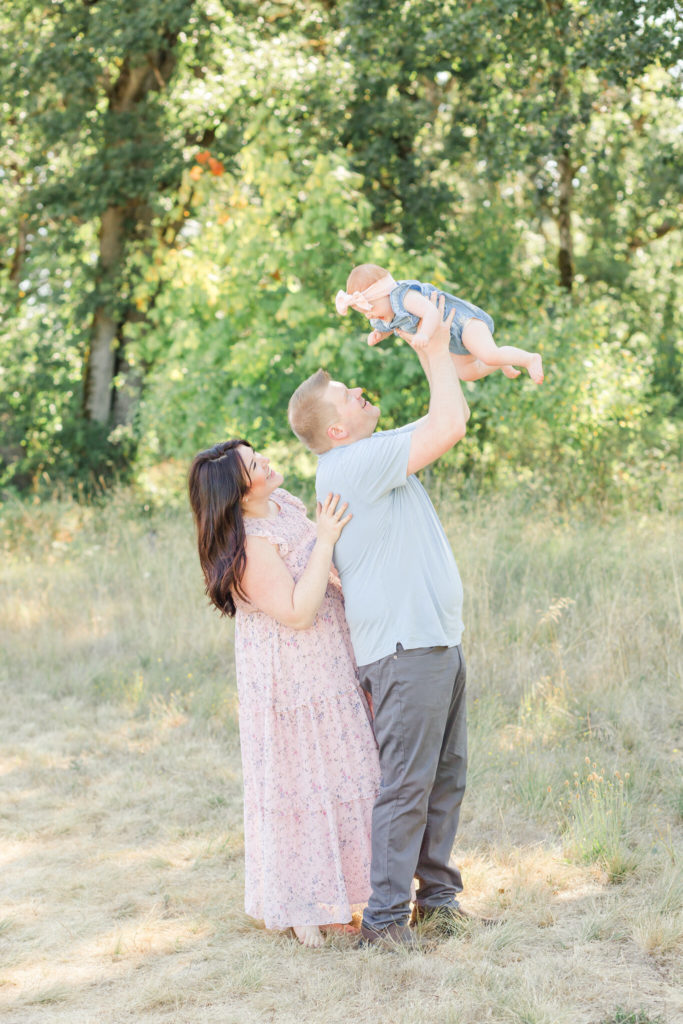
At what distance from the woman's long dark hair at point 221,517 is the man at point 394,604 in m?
0.26

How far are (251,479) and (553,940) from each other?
1.77 meters

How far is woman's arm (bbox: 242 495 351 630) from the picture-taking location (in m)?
3.13

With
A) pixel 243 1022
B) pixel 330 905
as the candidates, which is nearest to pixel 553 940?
pixel 330 905

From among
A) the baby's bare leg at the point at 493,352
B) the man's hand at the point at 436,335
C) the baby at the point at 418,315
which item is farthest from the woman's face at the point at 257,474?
the baby's bare leg at the point at 493,352

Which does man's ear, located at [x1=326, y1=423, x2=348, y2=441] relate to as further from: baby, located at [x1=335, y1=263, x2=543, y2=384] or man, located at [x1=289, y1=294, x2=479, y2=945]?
baby, located at [x1=335, y1=263, x2=543, y2=384]

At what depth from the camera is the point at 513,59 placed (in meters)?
9.41

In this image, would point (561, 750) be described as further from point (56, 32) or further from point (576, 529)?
point (56, 32)

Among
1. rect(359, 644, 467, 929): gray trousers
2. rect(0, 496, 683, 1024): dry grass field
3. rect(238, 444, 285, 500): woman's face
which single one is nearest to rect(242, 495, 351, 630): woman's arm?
rect(238, 444, 285, 500): woman's face

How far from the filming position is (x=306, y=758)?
3361mm

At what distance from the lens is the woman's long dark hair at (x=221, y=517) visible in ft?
10.5

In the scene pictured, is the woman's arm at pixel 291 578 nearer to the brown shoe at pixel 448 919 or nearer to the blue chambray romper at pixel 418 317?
the blue chambray romper at pixel 418 317

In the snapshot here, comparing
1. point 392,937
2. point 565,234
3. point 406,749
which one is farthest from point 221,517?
point 565,234

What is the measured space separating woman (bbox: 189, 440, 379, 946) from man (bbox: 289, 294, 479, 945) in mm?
178

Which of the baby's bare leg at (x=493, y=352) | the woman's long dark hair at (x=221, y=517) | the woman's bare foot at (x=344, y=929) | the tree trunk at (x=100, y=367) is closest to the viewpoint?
the baby's bare leg at (x=493, y=352)
